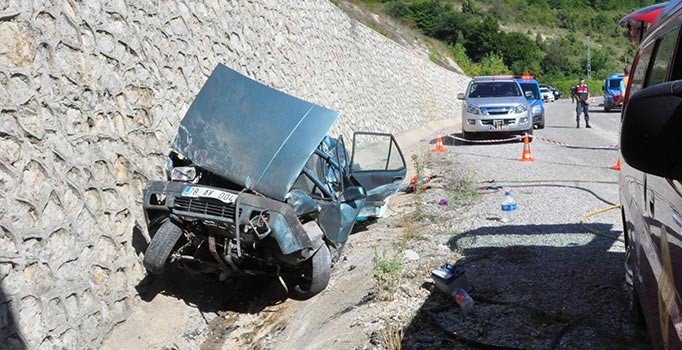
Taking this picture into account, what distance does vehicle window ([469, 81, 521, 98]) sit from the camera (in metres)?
19.1

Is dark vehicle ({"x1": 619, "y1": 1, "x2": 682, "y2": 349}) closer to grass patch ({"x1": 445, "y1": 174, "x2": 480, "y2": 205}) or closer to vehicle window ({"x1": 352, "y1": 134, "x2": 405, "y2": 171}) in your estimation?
vehicle window ({"x1": 352, "y1": 134, "x2": 405, "y2": 171})

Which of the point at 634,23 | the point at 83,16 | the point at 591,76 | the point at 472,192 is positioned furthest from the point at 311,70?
the point at 591,76

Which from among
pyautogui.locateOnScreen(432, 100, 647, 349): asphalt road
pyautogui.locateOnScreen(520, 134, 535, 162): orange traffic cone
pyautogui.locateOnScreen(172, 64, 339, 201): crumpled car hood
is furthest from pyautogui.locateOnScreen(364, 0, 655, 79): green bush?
pyautogui.locateOnScreen(172, 64, 339, 201): crumpled car hood

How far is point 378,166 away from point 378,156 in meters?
0.16

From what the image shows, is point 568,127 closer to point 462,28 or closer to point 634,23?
point 634,23

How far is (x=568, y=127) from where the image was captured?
78.2 ft

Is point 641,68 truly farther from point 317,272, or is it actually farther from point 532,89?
point 532,89

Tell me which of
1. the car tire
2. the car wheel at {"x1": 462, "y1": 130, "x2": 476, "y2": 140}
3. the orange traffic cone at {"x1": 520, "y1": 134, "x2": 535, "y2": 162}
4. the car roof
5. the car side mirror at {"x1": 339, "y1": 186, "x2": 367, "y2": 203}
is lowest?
the car wheel at {"x1": 462, "y1": 130, "x2": 476, "y2": 140}

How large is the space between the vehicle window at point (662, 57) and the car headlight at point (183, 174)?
412 centimetres

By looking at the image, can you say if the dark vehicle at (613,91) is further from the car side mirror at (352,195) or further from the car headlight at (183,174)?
the car headlight at (183,174)

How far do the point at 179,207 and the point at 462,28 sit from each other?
3068 inches

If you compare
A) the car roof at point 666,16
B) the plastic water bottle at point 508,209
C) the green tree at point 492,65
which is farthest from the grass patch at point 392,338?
the green tree at point 492,65

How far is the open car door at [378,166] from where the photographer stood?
28.5 ft

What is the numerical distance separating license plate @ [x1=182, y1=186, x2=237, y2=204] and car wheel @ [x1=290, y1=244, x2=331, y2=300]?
1057 mm
